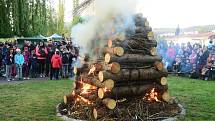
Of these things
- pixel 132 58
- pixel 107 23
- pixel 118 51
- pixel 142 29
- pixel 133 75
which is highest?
pixel 107 23

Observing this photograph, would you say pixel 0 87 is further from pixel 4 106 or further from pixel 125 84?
pixel 125 84

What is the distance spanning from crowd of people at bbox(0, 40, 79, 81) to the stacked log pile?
27.6ft

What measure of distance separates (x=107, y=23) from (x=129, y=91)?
2.00m

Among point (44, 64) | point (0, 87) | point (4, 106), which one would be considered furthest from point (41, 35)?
point (4, 106)

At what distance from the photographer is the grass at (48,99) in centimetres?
1007

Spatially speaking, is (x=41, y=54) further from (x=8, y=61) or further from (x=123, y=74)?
(x=123, y=74)

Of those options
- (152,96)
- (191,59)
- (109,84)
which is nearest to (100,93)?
(109,84)

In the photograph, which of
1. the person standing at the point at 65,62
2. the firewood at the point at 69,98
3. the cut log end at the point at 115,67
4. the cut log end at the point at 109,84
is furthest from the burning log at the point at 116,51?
the person standing at the point at 65,62

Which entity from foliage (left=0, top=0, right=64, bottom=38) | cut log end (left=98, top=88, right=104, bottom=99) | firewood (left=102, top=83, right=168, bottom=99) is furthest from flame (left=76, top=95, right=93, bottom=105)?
foliage (left=0, top=0, right=64, bottom=38)

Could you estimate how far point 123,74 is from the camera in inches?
385

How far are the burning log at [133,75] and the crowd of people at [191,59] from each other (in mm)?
9471

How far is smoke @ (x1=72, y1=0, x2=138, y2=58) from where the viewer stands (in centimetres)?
1009

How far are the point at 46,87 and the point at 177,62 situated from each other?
912 centimetres

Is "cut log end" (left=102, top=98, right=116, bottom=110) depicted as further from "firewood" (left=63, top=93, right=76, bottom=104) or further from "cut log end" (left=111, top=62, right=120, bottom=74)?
"firewood" (left=63, top=93, right=76, bottom=104)
